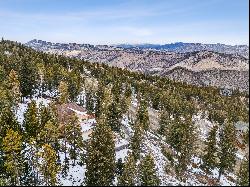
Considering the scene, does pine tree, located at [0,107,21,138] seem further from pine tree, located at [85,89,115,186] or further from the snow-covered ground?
pine tree, located at [85,89,115,186]

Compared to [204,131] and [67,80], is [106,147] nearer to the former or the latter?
[67,80]

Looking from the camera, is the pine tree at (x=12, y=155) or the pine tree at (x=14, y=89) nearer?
the pine tree at (x=12, y=155)

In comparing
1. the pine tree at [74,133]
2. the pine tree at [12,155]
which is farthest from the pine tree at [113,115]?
the pine tree at [12,155]

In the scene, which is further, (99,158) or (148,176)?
(99,158)

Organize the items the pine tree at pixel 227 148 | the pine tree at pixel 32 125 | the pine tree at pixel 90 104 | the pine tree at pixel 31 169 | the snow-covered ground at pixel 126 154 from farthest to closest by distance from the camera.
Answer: the pine tree at pixel 90 104
the pine tree at pixel 227 148
the pine tree at pixel 32 125
the snow-covered ground at pixel 126 154
the pine tree at pixel 31 169

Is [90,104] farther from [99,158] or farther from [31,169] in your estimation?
[99,158]

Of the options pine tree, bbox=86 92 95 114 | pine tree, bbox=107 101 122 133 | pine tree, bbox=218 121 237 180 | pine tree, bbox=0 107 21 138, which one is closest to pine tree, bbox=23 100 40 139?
pine tree, bbox=0 107 21 138

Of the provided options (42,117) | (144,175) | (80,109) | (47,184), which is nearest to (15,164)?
(47,184)

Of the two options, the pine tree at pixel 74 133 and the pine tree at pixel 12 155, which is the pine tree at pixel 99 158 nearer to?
the pine tree at pixel 12 155

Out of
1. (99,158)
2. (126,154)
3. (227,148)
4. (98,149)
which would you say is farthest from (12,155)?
(227,148)
